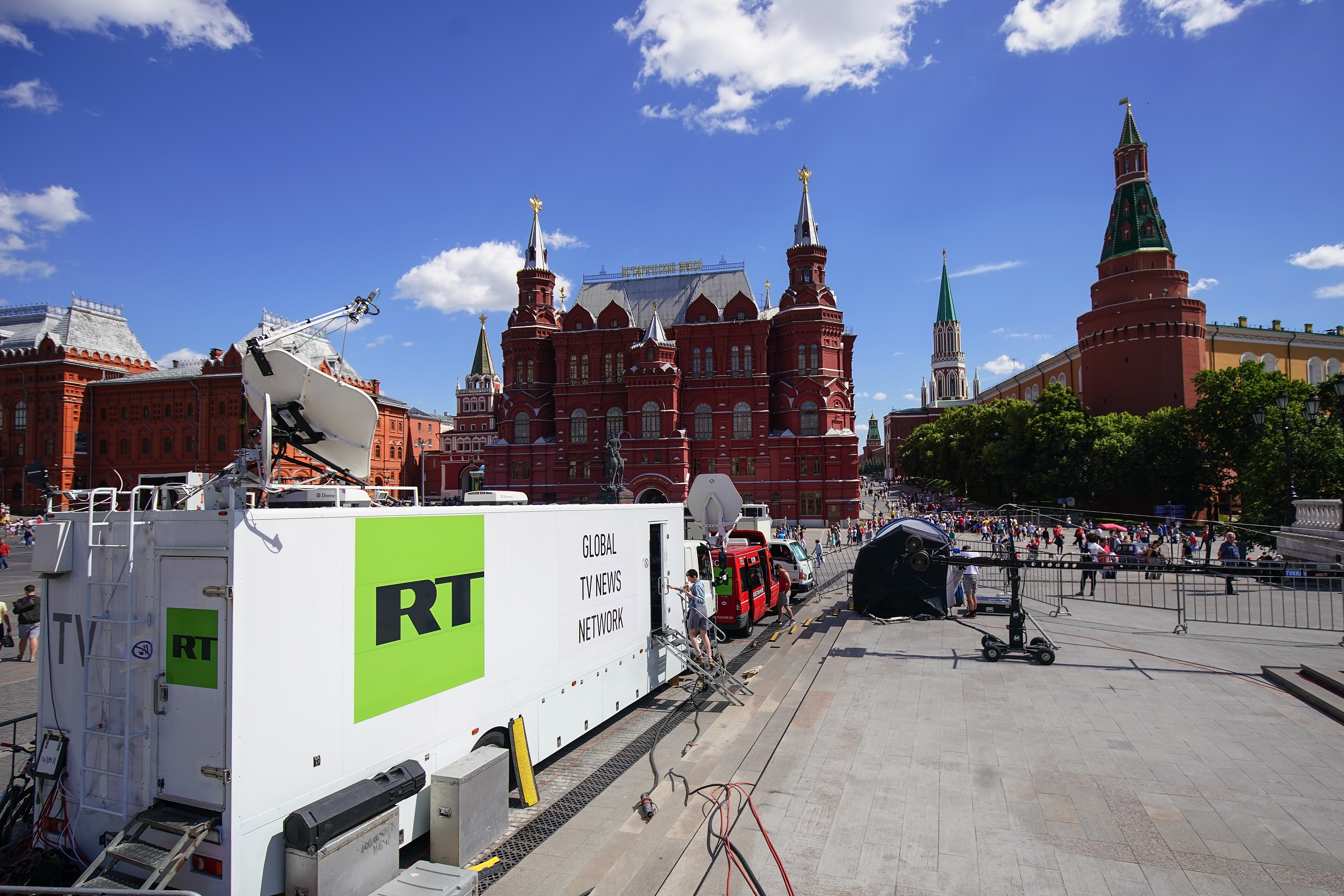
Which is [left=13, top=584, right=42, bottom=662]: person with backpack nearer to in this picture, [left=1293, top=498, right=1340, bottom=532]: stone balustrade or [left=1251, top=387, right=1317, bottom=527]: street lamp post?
[left=1251, top=387, right=1317, bottom=527]: street lamp post

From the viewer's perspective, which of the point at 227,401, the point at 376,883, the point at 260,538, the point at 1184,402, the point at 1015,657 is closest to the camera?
the point at 260,538

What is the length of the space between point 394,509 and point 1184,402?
219ft

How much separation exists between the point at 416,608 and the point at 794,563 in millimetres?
16213

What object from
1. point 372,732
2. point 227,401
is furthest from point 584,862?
point 227,401

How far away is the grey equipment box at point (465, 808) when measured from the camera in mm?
5738

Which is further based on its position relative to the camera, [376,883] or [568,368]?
[568,368]

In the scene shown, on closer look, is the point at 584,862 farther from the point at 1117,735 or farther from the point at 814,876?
the point at 1117,735

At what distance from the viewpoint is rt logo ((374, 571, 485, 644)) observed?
547cm

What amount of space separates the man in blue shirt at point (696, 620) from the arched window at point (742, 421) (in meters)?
44.2

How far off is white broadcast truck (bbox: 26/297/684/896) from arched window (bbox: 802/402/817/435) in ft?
159

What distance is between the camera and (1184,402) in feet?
183

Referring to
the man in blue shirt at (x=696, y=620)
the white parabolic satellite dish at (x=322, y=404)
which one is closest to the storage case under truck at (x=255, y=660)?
the white parabolic satellite dish at (x=322, y=404)

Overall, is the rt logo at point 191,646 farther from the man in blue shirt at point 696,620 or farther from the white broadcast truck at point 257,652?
the man in blue shirt at point 696,620

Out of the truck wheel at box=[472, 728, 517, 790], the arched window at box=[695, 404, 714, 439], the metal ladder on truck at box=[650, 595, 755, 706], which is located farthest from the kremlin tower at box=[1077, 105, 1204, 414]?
the truck wheel at box=[472, 728, 517, 790]
